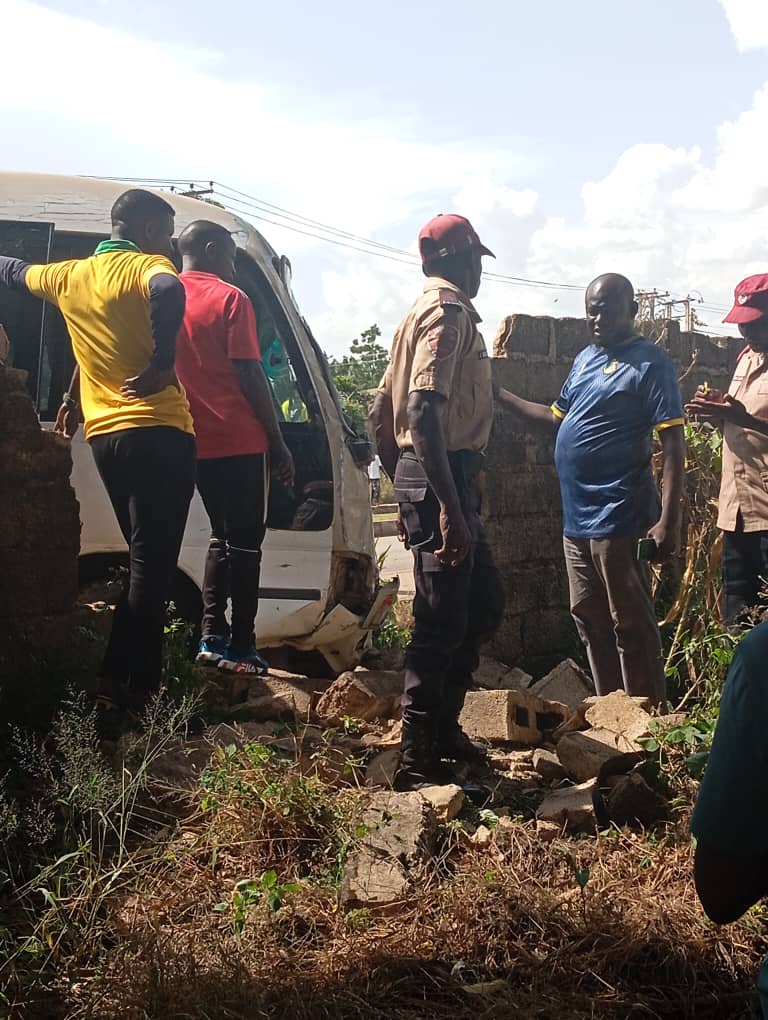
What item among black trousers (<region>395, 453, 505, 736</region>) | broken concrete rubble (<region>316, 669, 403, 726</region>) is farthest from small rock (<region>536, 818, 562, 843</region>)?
broken concrete rubble (<region>316, 669, 403, 726</region>)

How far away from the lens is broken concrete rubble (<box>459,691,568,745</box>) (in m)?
4.35

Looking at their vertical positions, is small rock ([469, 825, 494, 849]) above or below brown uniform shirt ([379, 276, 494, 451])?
below

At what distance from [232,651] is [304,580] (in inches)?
18.6

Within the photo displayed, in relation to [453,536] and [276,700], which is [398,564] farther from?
[453,536]

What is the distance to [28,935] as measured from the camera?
2.79m

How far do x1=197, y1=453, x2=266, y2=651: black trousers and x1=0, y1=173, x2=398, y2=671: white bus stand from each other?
51 mm

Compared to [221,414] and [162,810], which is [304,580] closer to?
[221,414]

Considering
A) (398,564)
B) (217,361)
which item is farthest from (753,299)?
(398,564)

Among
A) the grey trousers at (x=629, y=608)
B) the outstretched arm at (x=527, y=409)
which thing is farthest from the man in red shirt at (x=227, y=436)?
the outstretched arm at (x=527, y=409)

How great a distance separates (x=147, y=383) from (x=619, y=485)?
80.9 inches

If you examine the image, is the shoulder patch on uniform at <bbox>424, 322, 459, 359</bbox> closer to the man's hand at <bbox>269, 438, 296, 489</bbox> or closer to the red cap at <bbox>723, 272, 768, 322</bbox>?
the man's hand at <bbox>269, 438, 296, 489</bbox>

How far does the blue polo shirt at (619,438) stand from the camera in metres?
4.64

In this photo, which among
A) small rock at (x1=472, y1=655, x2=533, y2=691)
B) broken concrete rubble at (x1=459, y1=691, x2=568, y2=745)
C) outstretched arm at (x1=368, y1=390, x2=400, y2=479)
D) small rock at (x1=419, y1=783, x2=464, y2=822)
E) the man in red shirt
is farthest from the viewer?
small rock at (x1=472, y1=655, x2=533, y2=691)

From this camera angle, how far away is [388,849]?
308 cm
